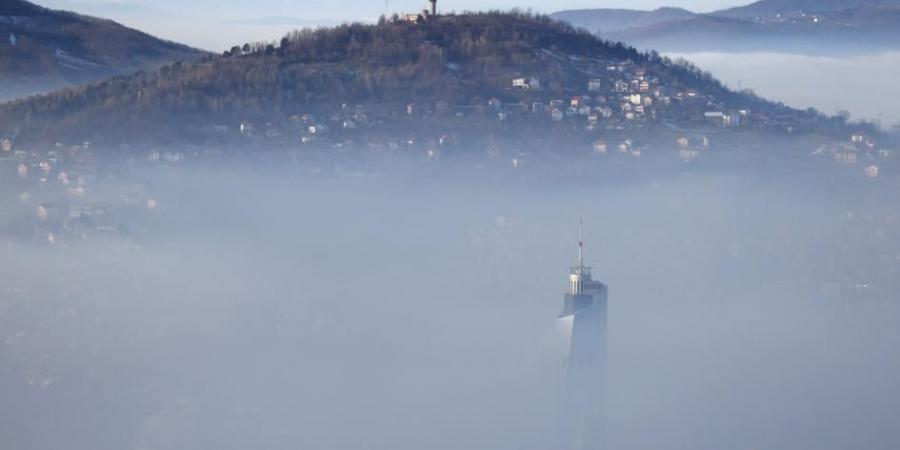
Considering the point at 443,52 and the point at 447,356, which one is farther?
the point at 443,52

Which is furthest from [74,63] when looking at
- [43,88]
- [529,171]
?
A: [529,171]

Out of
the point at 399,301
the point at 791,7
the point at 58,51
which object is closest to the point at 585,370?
the point at 399,301

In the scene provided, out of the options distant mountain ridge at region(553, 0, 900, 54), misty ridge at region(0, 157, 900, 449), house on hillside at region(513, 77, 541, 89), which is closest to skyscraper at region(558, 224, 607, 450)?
misty ridge at region(0, 157, 900, 449)

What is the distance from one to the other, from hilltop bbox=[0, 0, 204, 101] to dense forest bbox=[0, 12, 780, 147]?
7.52m

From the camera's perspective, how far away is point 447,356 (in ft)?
216

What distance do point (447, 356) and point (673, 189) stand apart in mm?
19219

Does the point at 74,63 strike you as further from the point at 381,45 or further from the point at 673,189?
the point at 673,189

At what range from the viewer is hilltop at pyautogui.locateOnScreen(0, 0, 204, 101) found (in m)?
101

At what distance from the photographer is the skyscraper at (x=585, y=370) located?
5916 centimetres

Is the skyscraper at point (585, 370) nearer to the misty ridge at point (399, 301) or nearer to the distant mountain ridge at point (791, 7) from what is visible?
the misty ridge at point (399, 301)

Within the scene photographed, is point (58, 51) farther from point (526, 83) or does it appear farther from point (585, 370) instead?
point (585, 370)

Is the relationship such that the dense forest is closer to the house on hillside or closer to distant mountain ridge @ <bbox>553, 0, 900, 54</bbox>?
the house on hillside

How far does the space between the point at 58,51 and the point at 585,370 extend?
52.1 metres

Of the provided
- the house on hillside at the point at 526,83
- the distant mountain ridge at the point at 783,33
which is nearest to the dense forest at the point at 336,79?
the house on hillside at the point at 526,83
